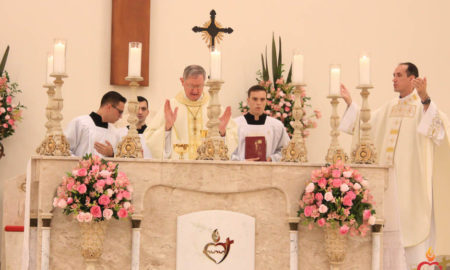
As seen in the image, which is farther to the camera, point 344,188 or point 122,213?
point 344,188

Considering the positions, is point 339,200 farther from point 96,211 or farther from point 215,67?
point 96,211

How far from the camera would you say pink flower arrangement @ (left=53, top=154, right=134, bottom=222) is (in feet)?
17.2

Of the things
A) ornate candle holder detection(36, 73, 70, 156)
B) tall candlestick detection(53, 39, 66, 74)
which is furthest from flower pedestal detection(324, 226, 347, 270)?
tall candlestick detection(53, 39, 66, 74)

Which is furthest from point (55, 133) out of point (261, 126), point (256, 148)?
point (261, 126)

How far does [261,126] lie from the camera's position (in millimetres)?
7344

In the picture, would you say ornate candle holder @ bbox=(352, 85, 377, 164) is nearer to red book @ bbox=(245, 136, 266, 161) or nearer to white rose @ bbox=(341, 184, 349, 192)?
white rose @ bbox=(341, 184, 349, 192)

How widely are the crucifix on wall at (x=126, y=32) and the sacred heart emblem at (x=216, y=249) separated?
161 inches

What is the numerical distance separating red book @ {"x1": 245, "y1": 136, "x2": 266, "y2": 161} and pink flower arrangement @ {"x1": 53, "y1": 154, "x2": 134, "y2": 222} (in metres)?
1.38

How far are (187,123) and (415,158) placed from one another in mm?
2388

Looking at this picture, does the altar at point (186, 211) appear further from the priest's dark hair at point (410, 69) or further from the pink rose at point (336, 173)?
the priest's dark hair at point (410, 69)

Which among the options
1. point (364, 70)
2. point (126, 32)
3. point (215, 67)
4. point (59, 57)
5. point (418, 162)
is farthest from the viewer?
point (126, 32)

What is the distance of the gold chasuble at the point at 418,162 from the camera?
7048 mm

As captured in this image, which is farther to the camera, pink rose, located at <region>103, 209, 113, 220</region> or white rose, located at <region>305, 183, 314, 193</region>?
white rose, located at <region>305, 183, 314, 193</region>

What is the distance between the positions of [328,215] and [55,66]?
2392 mm
